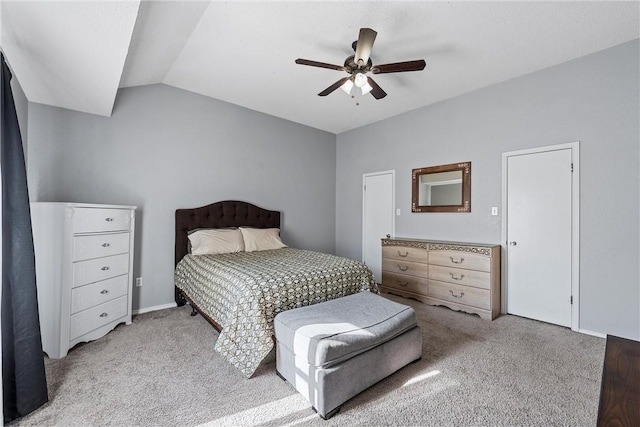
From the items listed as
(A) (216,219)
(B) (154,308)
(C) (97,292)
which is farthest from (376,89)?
(B) (154,308)

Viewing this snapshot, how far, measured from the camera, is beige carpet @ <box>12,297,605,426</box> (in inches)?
62.7

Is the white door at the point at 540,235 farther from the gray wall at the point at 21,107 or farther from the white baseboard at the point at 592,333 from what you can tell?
the gray wall at the point at 21,107

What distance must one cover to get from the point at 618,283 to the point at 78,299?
4852 mm

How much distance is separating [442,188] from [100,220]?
4025mm

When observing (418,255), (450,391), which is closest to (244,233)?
(418,255)

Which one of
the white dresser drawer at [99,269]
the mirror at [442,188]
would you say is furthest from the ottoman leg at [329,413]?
the mirror at [442,188]

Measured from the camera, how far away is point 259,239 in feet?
A: 12.7

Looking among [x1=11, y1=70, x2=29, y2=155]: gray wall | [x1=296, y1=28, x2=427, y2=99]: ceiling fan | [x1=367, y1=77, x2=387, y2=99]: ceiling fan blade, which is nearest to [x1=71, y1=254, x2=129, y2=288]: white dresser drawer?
[x1=11, y1=70, x2=29, y2=155]: gray wall

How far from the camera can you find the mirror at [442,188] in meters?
3.68

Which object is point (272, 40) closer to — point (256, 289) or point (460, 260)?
point (256, 289)

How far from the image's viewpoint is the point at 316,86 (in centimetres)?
347

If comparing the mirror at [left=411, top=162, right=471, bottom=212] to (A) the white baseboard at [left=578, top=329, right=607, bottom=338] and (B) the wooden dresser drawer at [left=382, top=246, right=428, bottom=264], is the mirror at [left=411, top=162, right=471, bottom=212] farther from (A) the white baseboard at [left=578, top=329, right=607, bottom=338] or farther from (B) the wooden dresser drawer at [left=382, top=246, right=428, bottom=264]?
(A) the white baseboard at [left=578, top=329, right=607, bottom=338]

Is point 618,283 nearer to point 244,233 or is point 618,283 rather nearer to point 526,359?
point 526,359

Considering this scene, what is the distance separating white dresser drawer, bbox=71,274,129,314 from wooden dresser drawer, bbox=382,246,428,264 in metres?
3.26
